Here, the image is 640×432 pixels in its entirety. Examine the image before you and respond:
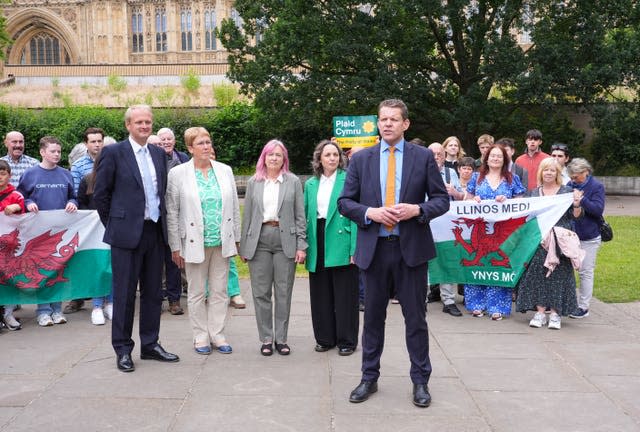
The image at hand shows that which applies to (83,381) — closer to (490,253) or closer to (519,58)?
(490,253)

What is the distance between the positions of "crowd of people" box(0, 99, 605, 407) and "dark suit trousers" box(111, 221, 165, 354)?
0.01 meters

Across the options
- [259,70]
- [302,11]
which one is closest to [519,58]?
[302,11]

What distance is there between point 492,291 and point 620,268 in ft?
14.3

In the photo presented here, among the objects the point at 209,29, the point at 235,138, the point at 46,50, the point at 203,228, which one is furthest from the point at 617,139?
the point at 46,50

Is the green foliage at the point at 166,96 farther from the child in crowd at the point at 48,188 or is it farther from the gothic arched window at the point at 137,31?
the gothic arched window at the point at 137,31

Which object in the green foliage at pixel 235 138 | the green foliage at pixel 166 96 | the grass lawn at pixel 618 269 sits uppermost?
the green foliage at pixel 166 96

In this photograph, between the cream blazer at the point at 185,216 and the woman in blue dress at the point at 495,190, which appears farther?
the woman in blue dress at the point at 495,190

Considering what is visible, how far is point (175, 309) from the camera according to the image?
8711 millimetres

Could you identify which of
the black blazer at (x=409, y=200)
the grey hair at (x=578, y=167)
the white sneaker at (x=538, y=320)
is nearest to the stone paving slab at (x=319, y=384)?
the white sneaker at (x=538, y=320)

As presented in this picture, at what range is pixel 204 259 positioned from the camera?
6.72m

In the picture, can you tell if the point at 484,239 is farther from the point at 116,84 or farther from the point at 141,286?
the point at 116,84

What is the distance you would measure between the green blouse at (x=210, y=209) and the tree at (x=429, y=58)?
17.2m

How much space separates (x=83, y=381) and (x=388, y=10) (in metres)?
19.2

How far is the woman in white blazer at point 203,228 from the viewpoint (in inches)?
261
